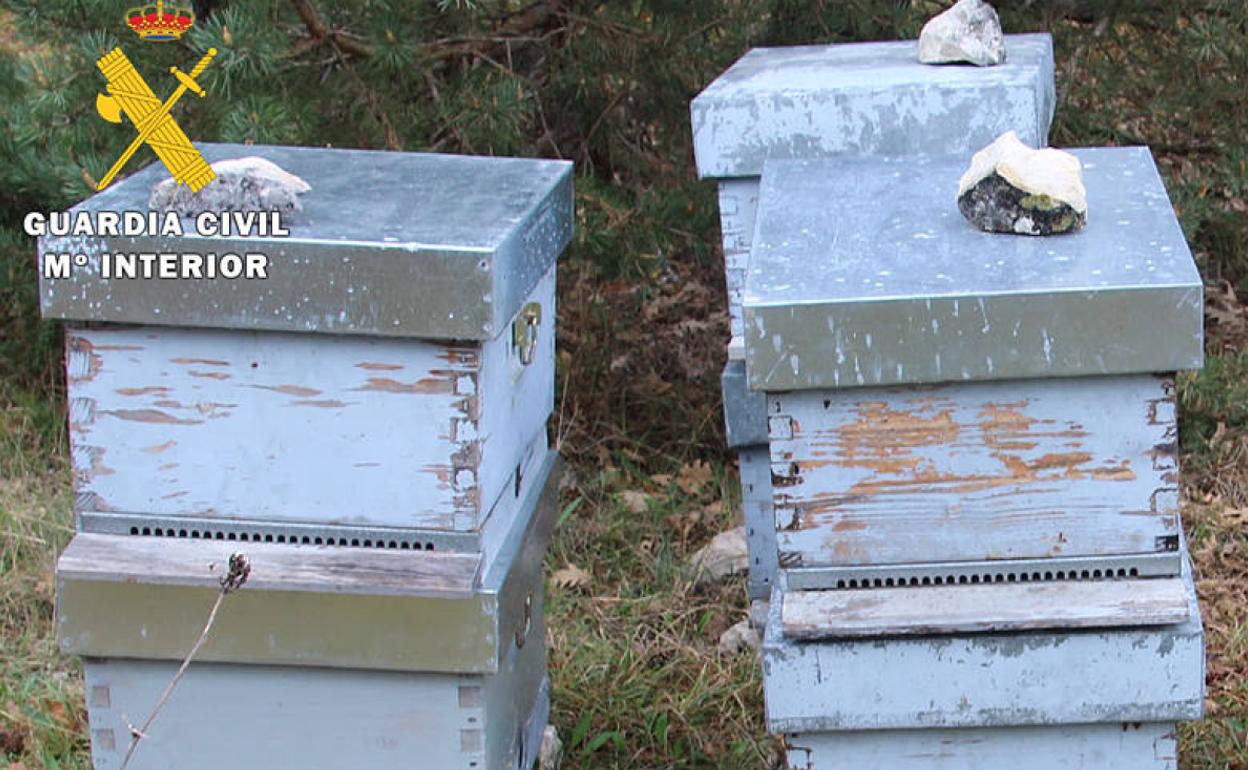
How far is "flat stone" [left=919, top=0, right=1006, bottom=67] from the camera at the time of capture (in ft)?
9.37

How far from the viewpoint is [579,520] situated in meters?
4.06

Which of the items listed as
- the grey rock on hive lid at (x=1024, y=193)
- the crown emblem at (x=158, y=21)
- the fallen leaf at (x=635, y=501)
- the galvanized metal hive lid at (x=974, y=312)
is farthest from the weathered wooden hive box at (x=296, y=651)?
the fallen leaf at (x=635, y=501)

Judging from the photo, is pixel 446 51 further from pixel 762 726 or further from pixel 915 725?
pixel 915 725

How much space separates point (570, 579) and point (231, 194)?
1606 mm

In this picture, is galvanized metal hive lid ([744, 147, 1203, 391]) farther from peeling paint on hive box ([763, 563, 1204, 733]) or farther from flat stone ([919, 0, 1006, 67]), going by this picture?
flat stone ([919, 0, 1006, 67])

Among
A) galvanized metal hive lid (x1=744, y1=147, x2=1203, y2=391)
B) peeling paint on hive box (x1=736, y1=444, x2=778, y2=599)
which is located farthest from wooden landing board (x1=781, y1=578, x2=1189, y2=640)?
peeling paint on hive box (x1=736, y1=444, x2=778, y2=599)

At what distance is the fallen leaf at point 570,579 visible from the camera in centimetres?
372

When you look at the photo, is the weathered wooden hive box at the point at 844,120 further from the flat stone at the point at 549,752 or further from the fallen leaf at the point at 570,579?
the fallen leaf at the point at 570,579

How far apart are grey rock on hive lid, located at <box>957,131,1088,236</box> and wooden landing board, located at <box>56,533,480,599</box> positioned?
2.79ft

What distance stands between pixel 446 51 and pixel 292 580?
186 centimetres

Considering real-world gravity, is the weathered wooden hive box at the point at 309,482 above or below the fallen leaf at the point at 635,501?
above

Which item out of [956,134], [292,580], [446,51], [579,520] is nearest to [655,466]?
[579,520]

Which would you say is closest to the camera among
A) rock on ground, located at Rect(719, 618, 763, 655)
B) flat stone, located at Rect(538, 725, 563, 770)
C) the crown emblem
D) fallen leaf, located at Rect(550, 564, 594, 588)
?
flat stone, located at Rect(538, 725, 563, 770)

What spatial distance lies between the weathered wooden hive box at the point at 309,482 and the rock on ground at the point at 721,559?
1246 millimetres
